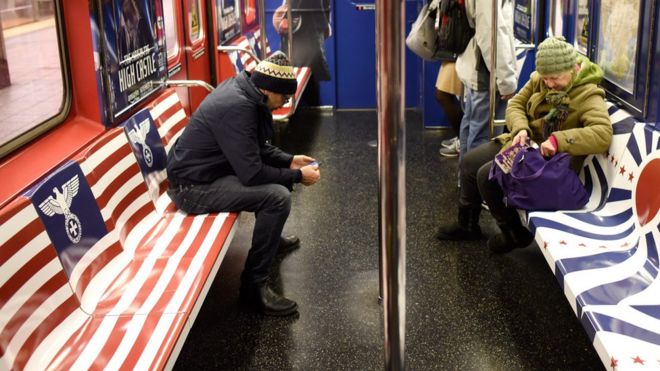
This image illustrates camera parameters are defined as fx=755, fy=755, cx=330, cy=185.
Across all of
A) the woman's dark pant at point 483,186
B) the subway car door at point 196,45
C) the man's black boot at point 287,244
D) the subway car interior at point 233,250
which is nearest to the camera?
the subway car interior at point 233,250

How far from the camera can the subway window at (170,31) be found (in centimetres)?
529

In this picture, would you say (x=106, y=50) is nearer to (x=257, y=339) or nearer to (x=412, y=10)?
(x=257, y=339)

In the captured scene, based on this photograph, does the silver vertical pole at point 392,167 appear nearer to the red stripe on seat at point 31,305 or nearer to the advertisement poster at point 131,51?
the red stripe on seat at point 31,305

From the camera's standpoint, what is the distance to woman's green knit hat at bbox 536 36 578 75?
367cm

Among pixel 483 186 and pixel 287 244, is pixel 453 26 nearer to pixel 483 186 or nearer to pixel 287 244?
pixel 483 186

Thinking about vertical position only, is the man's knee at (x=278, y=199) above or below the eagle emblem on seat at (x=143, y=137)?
below

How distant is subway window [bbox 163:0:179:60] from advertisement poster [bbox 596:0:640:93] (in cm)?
285

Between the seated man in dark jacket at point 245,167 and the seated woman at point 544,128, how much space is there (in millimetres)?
1119

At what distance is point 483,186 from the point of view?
4.09m

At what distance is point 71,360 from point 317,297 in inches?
62.8

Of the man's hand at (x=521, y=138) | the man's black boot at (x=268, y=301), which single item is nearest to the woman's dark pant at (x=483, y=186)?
the man's hand at (x=521, y=138)

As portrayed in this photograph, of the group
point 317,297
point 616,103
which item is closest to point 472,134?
point 616,103

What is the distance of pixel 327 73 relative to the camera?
8281 mm

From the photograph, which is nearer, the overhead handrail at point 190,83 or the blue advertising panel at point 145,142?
the blue advertising panel at point 145,142
